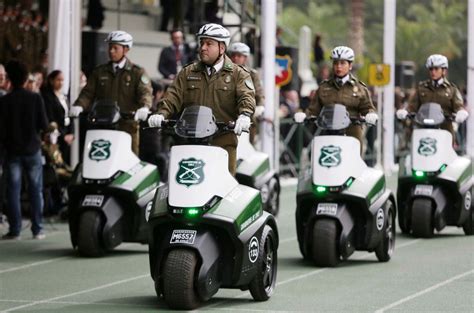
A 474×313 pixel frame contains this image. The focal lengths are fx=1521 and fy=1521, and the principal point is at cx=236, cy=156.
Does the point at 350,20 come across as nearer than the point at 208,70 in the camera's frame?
No

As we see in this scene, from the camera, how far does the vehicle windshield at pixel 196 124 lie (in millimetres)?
11672

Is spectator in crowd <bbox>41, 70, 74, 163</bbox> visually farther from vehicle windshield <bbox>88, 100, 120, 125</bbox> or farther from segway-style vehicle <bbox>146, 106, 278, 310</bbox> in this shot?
segway-style vehicle <bbox>146, 106, 278, 310</bbox>

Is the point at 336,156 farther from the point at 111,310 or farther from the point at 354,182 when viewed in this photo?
the point at 111,310

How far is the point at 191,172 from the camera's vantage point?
38.1 feet

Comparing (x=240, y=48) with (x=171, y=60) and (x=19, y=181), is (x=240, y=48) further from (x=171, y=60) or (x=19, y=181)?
(x=171, y=60)

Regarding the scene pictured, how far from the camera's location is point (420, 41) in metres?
62.3

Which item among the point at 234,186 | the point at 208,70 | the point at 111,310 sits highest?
the point at 208,70

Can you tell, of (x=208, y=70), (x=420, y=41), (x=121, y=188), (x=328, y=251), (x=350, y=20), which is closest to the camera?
(x=208, y=70)

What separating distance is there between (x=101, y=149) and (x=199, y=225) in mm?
4230

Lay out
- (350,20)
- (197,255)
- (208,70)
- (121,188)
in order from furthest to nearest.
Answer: (350,20) → (121,188) → (208,70) → (197,255)

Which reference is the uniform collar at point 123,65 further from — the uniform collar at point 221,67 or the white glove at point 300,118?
the uniform collar at point 221,67

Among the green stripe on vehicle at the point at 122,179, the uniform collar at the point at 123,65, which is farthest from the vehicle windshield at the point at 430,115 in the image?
the green stripe on vehicle at the point at 122,179

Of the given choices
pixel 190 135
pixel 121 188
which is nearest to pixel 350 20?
pixel 121 188

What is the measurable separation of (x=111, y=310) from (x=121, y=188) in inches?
156
